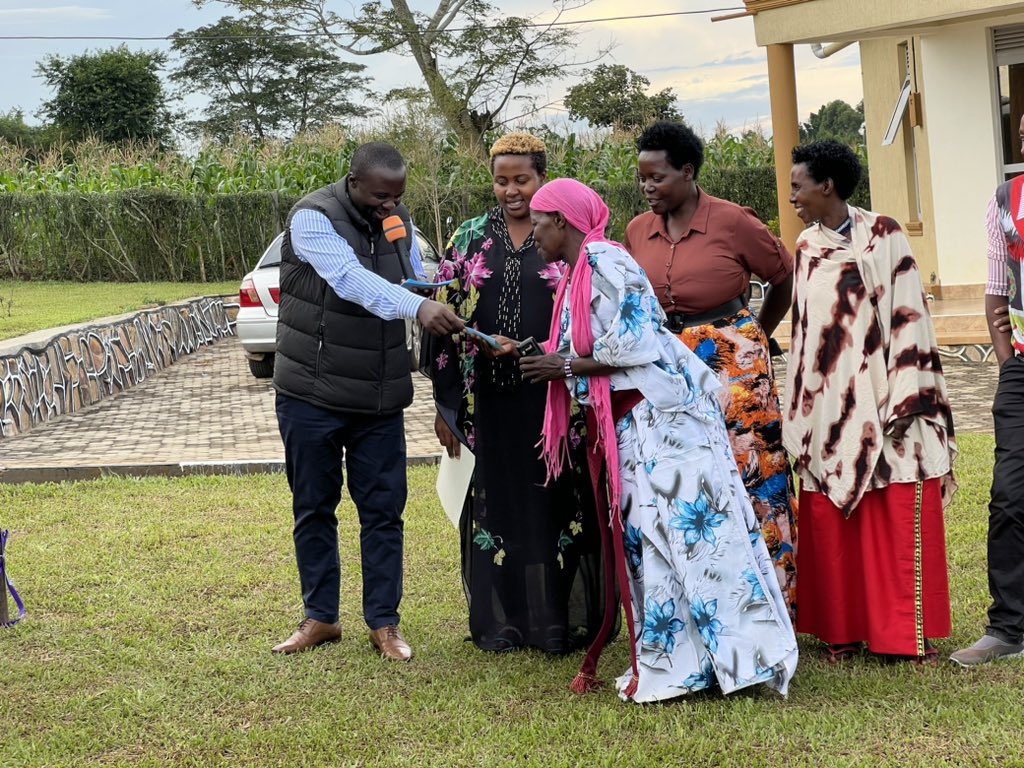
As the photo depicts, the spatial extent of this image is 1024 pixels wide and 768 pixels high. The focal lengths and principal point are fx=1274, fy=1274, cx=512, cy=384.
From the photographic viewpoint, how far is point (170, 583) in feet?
19.9

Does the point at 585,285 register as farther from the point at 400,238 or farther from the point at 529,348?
the point at 400,238

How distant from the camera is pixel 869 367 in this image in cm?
444

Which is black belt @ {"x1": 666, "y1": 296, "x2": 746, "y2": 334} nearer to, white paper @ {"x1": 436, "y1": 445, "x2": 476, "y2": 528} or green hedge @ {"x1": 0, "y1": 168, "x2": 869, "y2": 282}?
white paper @ {"x1": 436, "y1": 445, "x2": 476, "y2": 528}

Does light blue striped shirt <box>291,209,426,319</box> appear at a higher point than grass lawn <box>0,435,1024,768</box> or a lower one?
higher

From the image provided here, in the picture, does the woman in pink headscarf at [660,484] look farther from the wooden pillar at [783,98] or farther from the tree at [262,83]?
the tree at [262,83]

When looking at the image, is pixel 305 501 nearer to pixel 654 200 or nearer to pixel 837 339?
pixel 654 200

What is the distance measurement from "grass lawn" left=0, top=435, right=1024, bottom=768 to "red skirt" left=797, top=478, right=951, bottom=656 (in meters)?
0.14

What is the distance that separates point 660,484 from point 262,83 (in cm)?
4858

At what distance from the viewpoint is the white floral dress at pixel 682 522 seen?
4.15m

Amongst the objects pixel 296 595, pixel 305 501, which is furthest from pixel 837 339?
pixel 296 595

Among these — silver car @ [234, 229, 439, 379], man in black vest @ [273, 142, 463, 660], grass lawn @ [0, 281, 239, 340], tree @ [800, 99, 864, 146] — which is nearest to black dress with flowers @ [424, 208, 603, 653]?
man in black vest @ [273, 142, 463, 660]

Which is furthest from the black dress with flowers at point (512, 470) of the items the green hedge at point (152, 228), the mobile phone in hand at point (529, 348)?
the green hedge at point (152, 228)

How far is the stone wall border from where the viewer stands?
10438mm

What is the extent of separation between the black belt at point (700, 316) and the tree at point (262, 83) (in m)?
45.6
